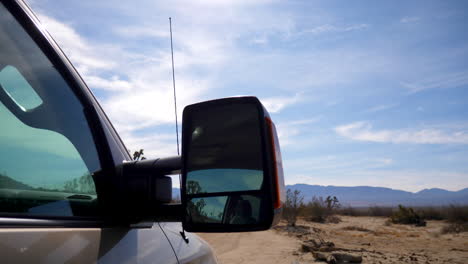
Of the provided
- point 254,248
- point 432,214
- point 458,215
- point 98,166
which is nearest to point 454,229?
point 458,215

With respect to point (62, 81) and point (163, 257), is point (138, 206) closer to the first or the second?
point (163, 257)

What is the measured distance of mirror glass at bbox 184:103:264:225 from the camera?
1246 millimetres

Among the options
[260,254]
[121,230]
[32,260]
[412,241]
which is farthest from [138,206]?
[412,241]

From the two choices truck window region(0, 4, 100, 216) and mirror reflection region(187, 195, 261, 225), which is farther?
mirror reflection region(187, 195, 261, 225)

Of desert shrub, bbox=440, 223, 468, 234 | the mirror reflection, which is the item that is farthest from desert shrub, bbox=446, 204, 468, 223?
the mirror reflection

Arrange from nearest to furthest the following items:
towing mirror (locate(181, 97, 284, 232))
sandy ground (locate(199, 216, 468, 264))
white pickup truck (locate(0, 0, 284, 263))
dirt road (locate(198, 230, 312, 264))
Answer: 1. white pickup truck (locate(0, 0, 284, 263))
2. towing mirror (locate(181, 97, 284, 232))
3. dirt road (locate(198, 230, 312, 264))
4. sandy ground (locate(199, 216, 468, 264))

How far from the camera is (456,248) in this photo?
12.8 metres

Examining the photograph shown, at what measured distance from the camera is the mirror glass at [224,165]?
1246 millimetres

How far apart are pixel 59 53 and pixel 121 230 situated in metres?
0.60

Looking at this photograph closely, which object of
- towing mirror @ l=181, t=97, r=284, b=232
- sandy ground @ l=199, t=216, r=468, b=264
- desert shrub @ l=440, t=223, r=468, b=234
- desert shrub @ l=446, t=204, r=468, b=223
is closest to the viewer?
towing mirror @ l=181, t=97, r=284, b=232

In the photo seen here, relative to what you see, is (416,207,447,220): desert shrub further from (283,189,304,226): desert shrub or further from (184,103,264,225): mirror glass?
(184,103,264,225): mirror glass

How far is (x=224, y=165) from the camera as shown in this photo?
125cm

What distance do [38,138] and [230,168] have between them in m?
0.57

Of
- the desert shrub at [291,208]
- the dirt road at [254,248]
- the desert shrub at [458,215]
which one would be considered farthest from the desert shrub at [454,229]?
the dirt road at [254,248]
